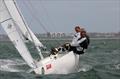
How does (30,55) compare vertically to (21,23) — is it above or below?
below

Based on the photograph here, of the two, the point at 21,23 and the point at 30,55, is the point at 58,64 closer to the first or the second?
the point at 30,55

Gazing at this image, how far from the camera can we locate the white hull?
18.6m

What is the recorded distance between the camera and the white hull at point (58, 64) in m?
18.6

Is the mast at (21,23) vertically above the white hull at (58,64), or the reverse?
the mast at (21,23)

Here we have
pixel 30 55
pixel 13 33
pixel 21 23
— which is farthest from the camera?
pixel 21 23

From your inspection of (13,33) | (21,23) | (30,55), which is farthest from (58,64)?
(21,23)

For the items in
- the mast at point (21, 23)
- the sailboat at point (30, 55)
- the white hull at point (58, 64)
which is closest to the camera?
the white hull at point (58, 64)

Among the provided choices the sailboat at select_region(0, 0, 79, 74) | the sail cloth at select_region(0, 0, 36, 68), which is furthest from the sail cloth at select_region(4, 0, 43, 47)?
the sail cloth at select_region(0, 0, 36, 68)

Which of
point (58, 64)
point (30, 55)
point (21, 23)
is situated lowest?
point (58, 64)

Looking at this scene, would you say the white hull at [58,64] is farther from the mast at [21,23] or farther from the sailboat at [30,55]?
the mast at [21,23]

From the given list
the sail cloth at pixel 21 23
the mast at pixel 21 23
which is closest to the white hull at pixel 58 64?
the mast at pixel 21 23

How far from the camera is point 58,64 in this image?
18.9 metres

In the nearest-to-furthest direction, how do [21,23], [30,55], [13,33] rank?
[13,33]
[30,55]
[21,23]

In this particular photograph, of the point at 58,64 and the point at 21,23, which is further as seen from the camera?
the point at 21,23
